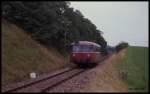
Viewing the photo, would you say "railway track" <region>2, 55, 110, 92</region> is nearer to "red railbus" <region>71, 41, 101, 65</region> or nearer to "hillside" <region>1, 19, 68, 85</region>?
"hillside" <region>1, 19, 68, 85</region>

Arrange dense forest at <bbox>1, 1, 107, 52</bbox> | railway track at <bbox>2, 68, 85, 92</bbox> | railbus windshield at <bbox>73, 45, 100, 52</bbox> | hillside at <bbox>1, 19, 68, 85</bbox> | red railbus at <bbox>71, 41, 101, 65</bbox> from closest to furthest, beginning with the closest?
railway track at <bbox>2, 68, 85, 92</bbox> < hillside at <bbox>1, 19, 68, 85</bbox> < dense forest at <bbox>1, 1, 107, 52</bbox> < red railbus at <bbox>71, 41, 101, 65</bbox> < railbus windshield at <bbox>73, 45, 100, 52</bbox>

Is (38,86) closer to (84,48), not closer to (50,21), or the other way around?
(50,21)

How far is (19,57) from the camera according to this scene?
28344 mm

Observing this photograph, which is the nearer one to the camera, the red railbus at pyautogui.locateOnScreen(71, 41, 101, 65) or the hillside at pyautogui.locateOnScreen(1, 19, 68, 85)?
the hillside at pyautogui.locateOnScreen(1, 19, 68, 85)

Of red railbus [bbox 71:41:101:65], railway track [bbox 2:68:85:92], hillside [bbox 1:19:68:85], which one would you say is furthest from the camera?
red railbus [bbox 71:41:101:65]

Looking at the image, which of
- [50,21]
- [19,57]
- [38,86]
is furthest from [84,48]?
[38,86]

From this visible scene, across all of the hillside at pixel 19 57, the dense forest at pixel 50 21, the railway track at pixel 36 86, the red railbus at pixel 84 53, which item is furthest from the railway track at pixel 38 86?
the red railbus at pixel 84 53

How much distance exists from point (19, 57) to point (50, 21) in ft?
35.6

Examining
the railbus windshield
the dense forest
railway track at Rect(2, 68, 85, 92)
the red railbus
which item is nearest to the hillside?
the dense forest

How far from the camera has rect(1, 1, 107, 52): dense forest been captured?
3341cm

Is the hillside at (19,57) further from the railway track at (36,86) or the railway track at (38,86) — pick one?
the railway track at (38,86)

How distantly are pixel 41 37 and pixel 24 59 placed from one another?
32.3ft

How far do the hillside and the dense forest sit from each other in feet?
3.94

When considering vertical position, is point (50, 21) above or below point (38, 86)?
above
